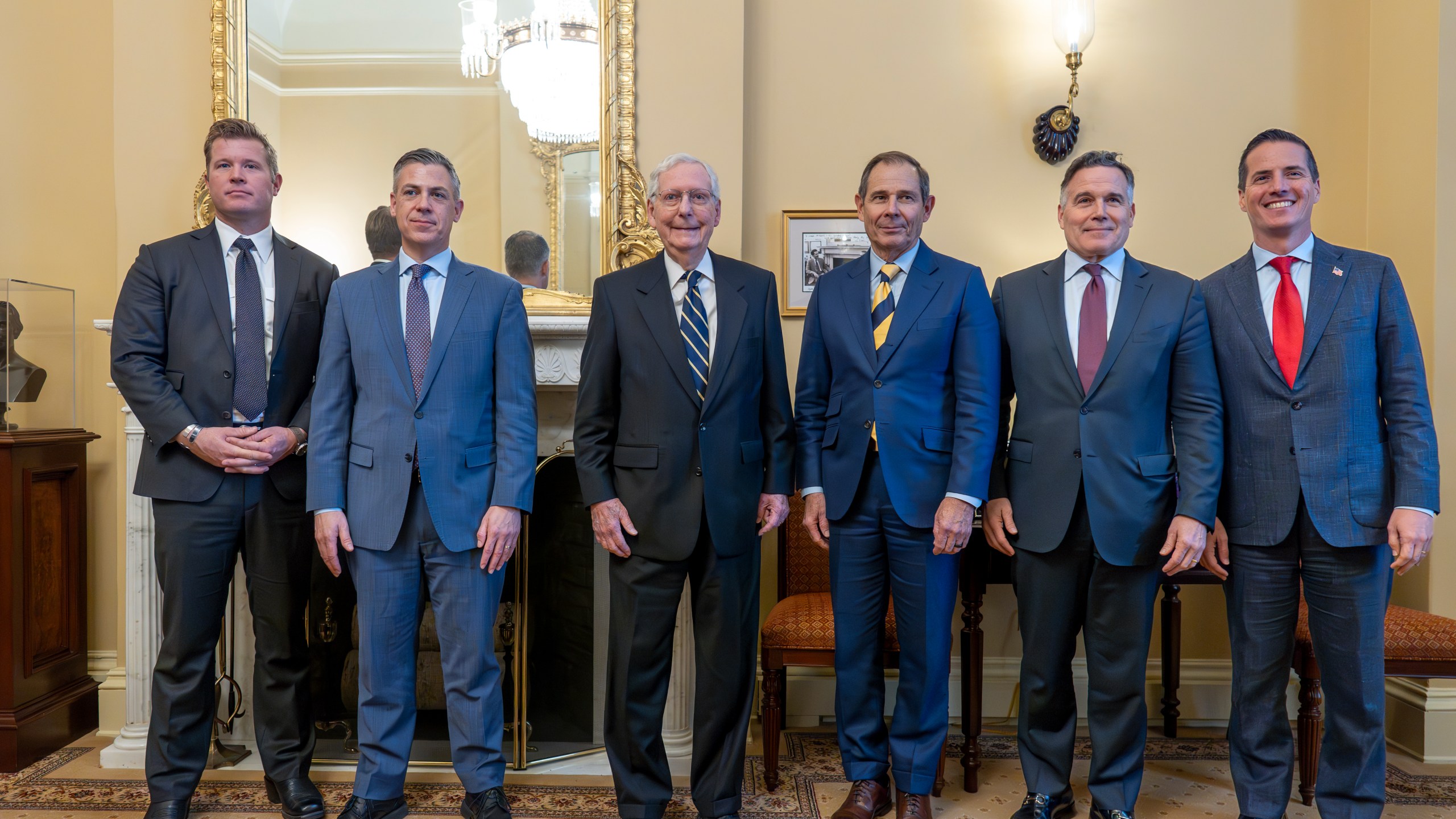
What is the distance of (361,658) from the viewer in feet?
7.50

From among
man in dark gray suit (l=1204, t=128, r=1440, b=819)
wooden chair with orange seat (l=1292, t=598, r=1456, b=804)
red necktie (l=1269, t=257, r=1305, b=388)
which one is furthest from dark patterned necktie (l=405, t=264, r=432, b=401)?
wooden chair with orange seat (l=1292, t=598, r=1456, b=804)

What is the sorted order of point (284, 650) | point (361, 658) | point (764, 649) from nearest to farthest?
point (361, 658) → point (284, 650) → point (764, 649)

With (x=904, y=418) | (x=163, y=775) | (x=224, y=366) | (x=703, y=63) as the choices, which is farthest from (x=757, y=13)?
(x=163, y=775)

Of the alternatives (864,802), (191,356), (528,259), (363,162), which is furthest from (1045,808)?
(363,162)

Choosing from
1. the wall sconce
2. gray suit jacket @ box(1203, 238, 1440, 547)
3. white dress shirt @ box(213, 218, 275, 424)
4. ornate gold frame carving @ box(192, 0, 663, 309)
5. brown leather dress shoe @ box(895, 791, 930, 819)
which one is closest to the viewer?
gray suit jacket @ box(1203, 238, 1440, 547)

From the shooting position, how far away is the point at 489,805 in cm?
227

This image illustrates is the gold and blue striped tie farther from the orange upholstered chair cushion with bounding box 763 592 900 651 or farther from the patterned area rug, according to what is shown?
the patterned area rug

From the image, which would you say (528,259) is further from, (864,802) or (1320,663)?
(1320,663)

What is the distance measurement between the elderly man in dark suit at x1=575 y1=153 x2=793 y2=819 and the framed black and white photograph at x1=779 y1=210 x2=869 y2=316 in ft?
3.35

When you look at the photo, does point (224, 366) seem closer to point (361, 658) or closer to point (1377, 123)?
point (361, 658)

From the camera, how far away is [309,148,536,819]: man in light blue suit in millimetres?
2250

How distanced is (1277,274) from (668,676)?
1.90 m

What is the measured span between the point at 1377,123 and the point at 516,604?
3.59m

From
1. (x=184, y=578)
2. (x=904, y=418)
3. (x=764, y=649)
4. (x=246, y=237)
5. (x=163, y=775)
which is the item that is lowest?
(x=163, y=775)
